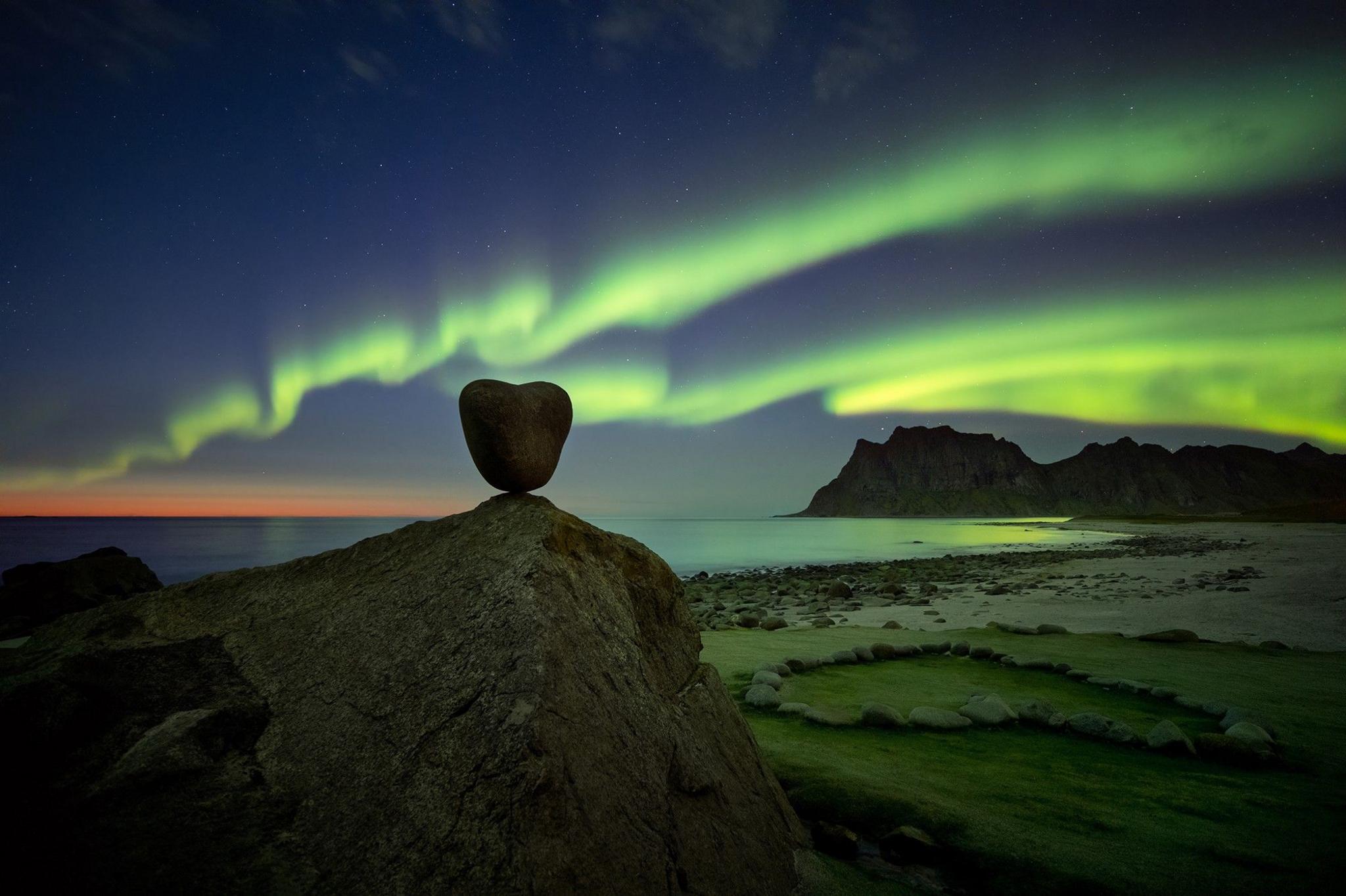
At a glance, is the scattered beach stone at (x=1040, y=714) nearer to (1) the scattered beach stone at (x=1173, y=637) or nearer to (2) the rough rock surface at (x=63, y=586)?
(1) the scattered beach stone at (x=1173, y=637)

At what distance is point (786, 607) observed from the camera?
23.1 meters

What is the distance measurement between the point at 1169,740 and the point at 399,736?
786 centimetres

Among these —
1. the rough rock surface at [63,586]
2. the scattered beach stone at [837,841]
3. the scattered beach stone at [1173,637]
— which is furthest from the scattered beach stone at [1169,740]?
the rough rock surface at [63,586]

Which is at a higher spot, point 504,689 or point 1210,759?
point 504,689

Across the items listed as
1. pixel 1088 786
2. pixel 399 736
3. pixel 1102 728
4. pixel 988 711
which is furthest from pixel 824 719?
pixel 399 736

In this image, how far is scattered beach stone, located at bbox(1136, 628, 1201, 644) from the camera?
476 inches

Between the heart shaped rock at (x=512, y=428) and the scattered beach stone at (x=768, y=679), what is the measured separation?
5540 millimetres

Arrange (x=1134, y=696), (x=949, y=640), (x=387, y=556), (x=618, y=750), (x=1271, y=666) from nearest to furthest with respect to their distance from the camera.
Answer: (x=618, y=750)
(x=387, y=556)
(x=1134, y=696)
(x=1271, y=666)
(x=949, y=640)

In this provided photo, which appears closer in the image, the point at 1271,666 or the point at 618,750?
the point at 618,750

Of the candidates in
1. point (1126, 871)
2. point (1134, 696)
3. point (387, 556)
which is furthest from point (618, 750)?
point (1134, 696)

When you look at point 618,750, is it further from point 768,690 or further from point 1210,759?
point 1210,759

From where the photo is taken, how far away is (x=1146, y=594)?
799 inches

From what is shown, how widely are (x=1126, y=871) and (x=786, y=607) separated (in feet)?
63.3

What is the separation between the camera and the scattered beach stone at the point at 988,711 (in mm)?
7355
